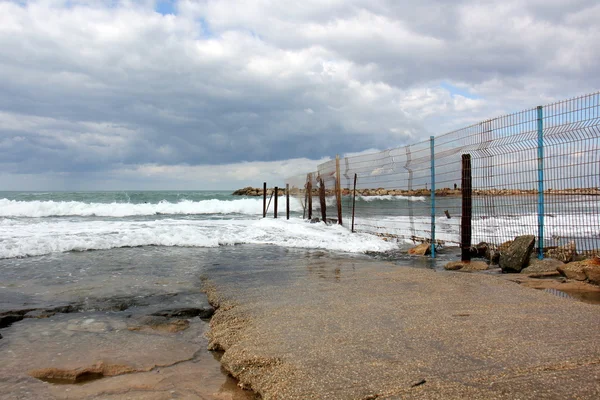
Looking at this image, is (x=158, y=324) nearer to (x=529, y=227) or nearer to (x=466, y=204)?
(x=466, y=204)

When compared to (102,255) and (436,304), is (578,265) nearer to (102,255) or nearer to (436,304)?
(436,304)

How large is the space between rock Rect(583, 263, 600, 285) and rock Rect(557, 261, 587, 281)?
10 cm

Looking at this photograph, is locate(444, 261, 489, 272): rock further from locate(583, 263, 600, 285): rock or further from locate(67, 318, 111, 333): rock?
locate(67, 318, 111, 333): rock

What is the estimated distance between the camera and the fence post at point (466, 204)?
6.91 metres

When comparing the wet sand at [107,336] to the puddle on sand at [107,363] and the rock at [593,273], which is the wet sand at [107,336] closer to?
the puddle on sand at [107,363]

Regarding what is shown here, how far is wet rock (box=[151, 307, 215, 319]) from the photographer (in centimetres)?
438

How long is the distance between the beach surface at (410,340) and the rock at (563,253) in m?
1.84

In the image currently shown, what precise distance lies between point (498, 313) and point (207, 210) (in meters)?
31.0

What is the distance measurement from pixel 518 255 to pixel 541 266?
0.33m

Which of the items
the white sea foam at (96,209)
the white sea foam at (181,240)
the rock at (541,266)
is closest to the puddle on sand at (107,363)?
the rock at (541,266)

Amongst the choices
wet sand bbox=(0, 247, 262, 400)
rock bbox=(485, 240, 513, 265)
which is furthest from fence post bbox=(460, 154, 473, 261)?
wet sand bbox=(0, 247, 262, 400)

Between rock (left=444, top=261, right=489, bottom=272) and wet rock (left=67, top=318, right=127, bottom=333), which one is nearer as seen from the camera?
wet rock (left=67, top=318, right=127, bottom=333)

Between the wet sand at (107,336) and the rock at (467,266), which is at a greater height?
the rock at (467,266)

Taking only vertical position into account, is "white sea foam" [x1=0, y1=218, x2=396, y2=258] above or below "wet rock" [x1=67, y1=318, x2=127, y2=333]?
above
